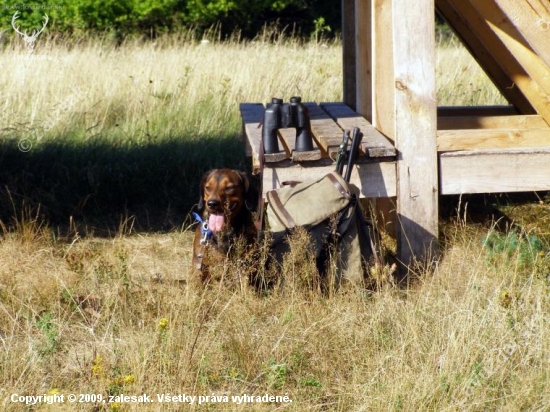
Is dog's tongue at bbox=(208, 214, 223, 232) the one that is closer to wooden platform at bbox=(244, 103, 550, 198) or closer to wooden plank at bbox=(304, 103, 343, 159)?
wooden platform at bbox=(244, 103, 550, 198)

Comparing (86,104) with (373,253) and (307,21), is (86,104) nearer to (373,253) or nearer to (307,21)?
(373,253)

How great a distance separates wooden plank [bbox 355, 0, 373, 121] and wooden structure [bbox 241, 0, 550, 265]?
652 millimetres

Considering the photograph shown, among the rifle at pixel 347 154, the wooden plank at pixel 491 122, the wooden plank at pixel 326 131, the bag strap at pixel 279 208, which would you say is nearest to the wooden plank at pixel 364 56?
the wooden plank at pixel 326 131

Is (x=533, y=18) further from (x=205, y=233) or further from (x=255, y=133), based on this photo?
(x=205, y=233)

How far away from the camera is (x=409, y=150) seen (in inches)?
185

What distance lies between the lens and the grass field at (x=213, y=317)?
3209mm

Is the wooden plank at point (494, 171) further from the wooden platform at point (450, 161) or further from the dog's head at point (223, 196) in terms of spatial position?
the dog's head at point (223, 196)

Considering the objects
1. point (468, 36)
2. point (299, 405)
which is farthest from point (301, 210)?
point (468, 36)

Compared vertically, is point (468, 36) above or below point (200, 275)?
above

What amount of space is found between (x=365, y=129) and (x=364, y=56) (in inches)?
39.8

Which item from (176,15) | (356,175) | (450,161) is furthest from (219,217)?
(176,15)

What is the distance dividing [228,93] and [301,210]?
472 cm

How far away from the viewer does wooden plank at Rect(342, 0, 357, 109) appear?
22.0 ft

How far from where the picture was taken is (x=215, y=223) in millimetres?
4496
